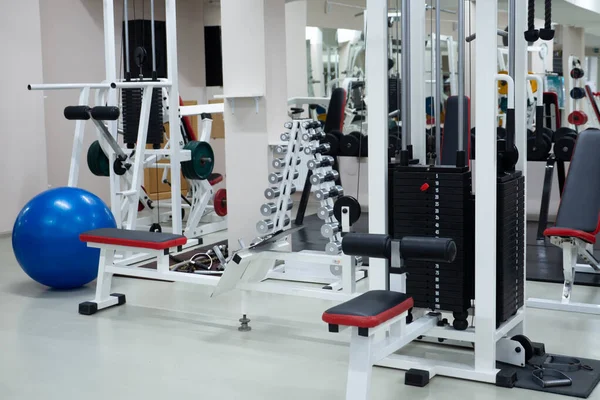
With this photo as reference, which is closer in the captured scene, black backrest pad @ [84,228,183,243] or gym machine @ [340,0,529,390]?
gym machine @ [340,0,529,390]

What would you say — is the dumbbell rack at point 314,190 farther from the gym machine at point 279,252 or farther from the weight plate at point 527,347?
the weight plate at point 527,347

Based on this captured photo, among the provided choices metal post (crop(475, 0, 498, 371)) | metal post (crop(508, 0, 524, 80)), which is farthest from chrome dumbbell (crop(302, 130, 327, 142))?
metal post (crop(475, 0, 498, 371))

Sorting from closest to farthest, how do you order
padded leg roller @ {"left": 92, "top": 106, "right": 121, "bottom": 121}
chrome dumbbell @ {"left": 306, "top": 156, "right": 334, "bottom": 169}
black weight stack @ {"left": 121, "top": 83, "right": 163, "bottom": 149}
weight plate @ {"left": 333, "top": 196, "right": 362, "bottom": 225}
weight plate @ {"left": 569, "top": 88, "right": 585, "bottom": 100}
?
weight plate @ {"left": 333, "top": 196, "right": 362, "bottom": 225}, chrome dumbbell @ {"left": 306, "top": 156, "right": 334, "bottom": 169}, padded leg roller @ {"left": 92, "top": 106, "right": 121, "bottom": 121}, black weight stack @ {"left": 121, "top": 83, "right": 163, "bottom": 149}, weight plate @ {"left": 569, "top": 88, "right": 585, "bottom": 100}

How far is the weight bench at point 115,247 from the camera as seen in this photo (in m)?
4.27

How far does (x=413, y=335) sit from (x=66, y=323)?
2.18 m

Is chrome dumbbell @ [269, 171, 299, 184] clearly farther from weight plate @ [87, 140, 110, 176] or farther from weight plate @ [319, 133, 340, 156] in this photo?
weight plate @ [87, 140, 110, 176]

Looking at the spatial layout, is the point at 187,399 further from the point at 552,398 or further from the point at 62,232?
the point at 62,232

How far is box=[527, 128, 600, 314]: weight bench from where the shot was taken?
4.16m

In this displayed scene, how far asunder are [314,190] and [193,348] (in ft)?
4.70

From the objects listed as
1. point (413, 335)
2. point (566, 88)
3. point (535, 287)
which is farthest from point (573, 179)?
point (566, 88)

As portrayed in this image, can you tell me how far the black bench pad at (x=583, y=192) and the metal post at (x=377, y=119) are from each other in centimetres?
128

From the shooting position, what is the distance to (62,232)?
474 centimetres

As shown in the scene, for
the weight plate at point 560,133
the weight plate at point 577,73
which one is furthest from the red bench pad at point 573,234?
the weight plate at point 577,73

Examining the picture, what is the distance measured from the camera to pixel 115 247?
14.4ft
